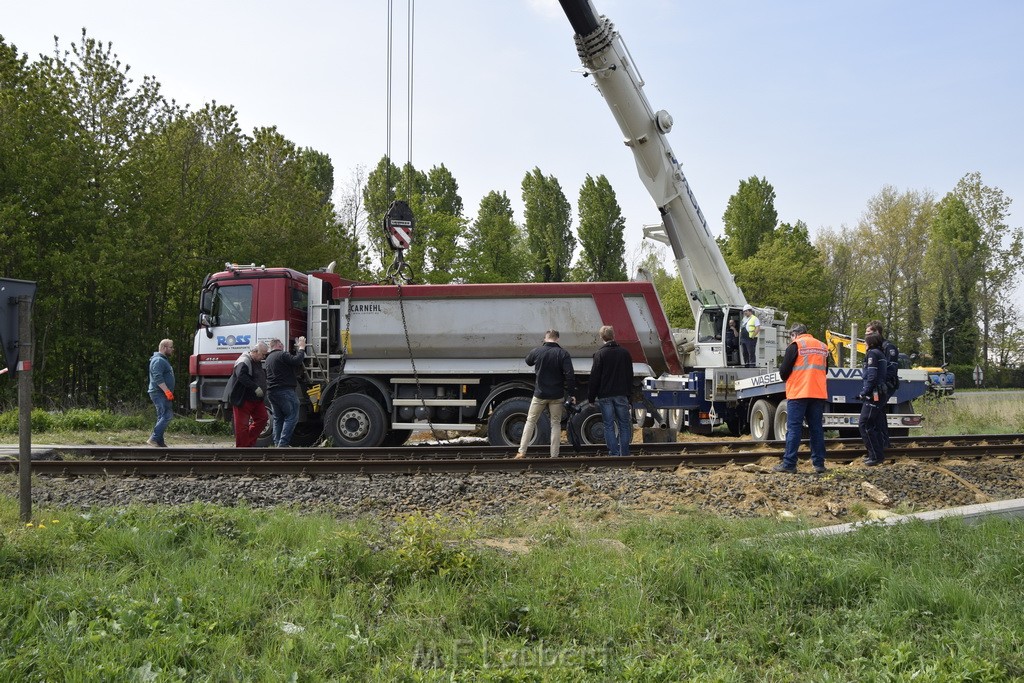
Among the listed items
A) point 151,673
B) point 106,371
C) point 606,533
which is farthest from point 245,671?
point 106,371

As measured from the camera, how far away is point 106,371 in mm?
21266

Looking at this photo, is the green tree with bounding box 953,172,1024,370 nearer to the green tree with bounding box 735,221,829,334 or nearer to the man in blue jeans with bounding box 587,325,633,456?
the green tree with bounding box 735,221,829,334

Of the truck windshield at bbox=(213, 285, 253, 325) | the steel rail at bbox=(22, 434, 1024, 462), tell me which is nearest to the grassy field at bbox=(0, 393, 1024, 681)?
the steel rail at bbox=(22, 434, 1024, 462)

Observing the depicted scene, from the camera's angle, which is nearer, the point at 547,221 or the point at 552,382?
the point at 552,382

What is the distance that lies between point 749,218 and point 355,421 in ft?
135

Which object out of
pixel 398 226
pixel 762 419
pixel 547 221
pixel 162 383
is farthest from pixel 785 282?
pixel 162 383

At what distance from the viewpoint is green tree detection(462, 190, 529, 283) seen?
33.2m

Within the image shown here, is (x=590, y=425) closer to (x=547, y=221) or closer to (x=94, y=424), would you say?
(x=94, y=424)

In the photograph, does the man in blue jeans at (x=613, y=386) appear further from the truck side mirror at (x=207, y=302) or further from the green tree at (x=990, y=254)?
the green tree at (x=990, y=254)

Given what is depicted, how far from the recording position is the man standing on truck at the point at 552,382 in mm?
9883

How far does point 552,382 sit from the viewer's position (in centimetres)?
991

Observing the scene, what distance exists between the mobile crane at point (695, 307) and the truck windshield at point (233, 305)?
21.4 ft

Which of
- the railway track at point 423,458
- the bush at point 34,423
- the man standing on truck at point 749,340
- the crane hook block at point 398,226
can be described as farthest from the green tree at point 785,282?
the bush at point 34,423

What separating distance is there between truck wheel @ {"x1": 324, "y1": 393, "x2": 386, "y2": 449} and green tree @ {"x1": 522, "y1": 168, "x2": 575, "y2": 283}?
109 feet
